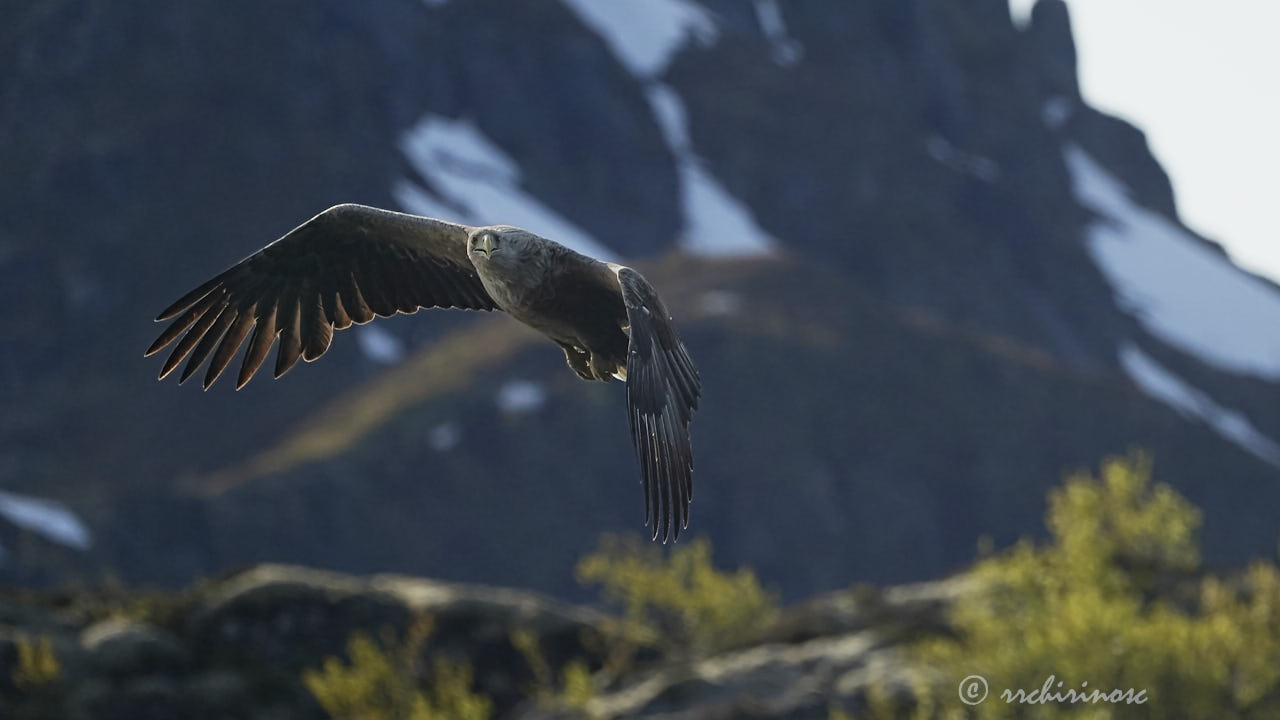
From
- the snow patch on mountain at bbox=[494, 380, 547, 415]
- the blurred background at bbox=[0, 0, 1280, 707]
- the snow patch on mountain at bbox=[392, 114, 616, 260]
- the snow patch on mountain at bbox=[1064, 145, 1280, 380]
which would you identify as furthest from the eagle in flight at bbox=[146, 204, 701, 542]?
the snow patch on mountain at bbox=[1064, 145, 1280, 380]

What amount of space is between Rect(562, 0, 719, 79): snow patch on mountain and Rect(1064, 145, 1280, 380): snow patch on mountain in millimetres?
45531

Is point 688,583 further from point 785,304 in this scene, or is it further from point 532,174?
point 532,174

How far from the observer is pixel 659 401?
12.9 metres

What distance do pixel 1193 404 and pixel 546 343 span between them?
195 feet

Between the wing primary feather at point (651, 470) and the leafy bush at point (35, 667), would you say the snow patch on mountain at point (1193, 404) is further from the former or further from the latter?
the wing primary feather at point (651, 470)

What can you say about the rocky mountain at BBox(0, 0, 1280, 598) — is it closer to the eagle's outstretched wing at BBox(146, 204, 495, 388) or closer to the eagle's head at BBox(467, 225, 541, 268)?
the eagle's outstretched wing at BBox(146, 204, 495, 388)

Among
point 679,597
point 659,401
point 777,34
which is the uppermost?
point 777,34

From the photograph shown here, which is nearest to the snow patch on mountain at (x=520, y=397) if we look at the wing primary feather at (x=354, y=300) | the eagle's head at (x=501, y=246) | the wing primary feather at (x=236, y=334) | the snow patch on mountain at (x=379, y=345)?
the snow patch on mountain at (x=379, y=345)

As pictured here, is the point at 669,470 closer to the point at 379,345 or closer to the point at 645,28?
the point at 379,345

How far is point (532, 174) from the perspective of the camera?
146m

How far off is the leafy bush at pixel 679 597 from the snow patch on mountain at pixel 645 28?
125 m

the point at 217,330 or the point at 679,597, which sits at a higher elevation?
the point at 679,597

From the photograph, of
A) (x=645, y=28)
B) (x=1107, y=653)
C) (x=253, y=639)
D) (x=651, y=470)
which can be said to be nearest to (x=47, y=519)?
(x=253, y=639)

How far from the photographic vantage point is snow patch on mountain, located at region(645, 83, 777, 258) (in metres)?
148
